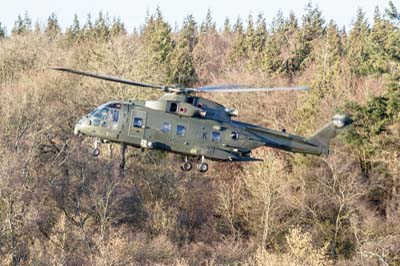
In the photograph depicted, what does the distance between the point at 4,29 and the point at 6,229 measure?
52.1m

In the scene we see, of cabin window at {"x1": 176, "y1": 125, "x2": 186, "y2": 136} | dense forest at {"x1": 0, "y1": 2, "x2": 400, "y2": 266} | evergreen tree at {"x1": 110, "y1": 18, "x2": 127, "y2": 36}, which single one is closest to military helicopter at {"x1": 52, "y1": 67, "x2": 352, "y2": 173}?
cabin window at {"x1": 176, "y1": 125, "x2": 186, "y2": 136}

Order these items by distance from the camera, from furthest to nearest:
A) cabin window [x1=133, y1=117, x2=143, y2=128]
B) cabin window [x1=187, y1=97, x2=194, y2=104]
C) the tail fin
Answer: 1. the tail fin
2. cabin window [x1=187, y1=97, x2=194, y2=104]
3. cabin window [x1=133, y1=117, x2=143, y2=128]

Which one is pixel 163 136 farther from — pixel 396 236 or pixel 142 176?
pixel 142 176

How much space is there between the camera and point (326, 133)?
22141 mm

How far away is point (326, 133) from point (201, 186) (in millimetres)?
25908

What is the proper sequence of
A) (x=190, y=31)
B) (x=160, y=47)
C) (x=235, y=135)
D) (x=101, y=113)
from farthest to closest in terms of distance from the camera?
(x=190, y=31)
(x=160, y=47)
(x=235, y=135)
(x=101, y=113)

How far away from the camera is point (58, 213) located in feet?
141

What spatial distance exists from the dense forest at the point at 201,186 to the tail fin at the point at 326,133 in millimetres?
13185

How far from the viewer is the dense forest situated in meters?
38.5

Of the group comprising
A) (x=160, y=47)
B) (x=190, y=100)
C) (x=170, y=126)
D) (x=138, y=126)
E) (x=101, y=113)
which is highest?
(x=160, y=47)

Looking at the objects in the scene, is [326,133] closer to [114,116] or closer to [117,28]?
[114,116]

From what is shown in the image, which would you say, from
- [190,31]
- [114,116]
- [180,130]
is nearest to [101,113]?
[114,116]

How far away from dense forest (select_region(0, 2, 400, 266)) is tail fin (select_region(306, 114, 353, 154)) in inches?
519

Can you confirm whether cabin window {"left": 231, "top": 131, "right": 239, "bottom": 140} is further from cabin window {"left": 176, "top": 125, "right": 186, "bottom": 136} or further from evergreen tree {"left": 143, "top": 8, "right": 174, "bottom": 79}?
evergreen tree {"left": 143, "top": 8, "right": 174, "bottom": 79}
